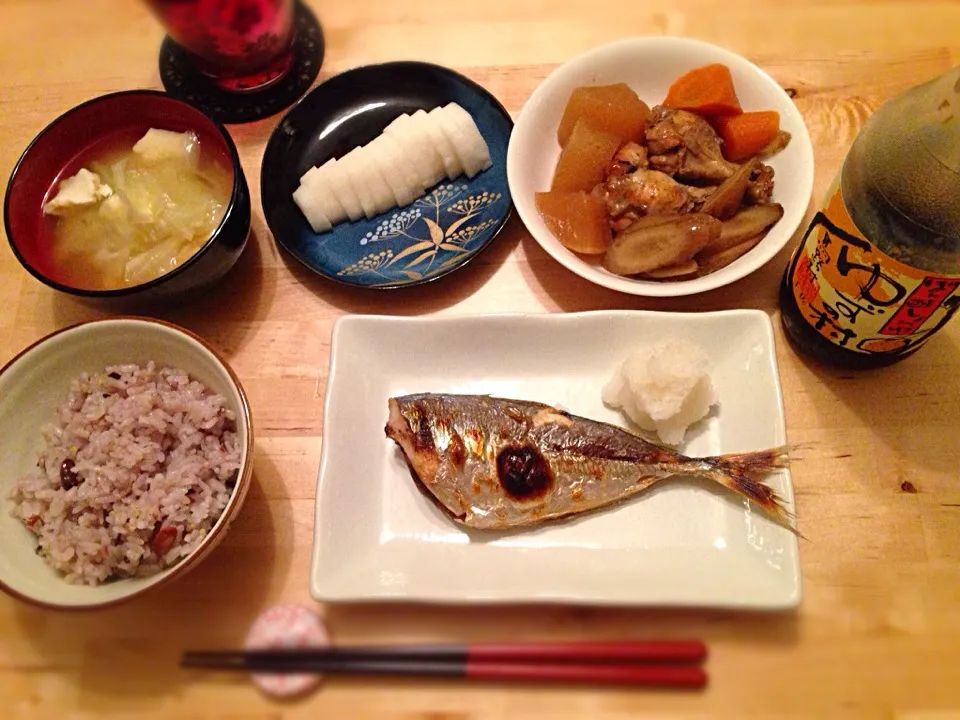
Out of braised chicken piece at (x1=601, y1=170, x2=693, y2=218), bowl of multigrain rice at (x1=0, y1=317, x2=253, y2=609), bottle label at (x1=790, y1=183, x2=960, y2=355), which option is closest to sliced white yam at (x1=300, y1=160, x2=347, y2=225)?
bowl of multigrain rice at (x1=0, y1=317, x2=253, y2=609)

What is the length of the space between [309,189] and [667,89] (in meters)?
0.94

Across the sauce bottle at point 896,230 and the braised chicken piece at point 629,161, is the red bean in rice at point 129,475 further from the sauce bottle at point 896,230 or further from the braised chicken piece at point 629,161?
the sauce bottle at point 896,230

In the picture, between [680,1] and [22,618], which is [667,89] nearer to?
[680,1]

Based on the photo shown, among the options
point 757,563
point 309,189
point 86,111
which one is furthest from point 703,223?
point 86,111

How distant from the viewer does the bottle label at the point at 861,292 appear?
115cm

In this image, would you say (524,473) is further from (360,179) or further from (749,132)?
(749,132)

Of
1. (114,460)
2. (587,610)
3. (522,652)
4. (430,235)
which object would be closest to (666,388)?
(587,610)

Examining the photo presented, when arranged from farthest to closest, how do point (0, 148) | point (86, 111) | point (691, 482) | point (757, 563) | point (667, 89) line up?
point (0, 148), point (667, 89), point (86, 111), point (691, 482), point (757, 563)

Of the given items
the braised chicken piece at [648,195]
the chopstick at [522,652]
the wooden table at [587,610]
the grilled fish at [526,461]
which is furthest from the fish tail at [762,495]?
the braised chicken piece at [648,195]

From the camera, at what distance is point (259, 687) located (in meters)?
1.26

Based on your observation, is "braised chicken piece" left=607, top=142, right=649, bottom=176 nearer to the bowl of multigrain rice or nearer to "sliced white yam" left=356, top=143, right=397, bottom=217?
"sliced white yam" left=356, top=143, right=397, bottom=217

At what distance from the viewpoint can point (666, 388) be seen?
4.37 ft

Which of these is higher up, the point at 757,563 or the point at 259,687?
the point at 757,563

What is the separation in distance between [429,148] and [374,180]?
156 mm
